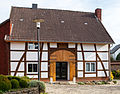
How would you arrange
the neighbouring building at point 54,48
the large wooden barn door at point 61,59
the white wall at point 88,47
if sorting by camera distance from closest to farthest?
the neighbouring building at point 54,48 → the large wooden barn door at point 61,59 → the white wall at point 88,47

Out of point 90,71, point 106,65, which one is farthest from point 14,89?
point 106,65

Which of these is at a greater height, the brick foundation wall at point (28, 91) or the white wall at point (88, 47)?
the white wall at point (88, 47)

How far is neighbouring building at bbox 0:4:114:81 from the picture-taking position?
17.7 m

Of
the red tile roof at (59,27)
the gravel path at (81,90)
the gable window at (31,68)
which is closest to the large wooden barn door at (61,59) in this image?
the red tile roof at (59,27)

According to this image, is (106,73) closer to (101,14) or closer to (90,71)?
(90,71)

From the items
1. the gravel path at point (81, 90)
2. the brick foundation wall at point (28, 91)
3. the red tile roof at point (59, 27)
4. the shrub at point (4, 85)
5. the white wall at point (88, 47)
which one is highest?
the red tile roof at point (59, 27)

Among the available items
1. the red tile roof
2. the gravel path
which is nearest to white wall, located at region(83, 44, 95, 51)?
the red tile roof

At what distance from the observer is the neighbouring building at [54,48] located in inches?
696

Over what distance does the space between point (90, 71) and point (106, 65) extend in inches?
69.3

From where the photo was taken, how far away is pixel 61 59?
18484mm

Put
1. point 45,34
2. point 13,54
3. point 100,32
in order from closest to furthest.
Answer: point 13,54
point 45,34
point 100,32

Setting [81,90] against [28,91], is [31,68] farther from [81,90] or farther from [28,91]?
[28,91]

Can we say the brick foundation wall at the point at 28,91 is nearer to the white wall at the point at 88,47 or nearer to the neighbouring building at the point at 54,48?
the neighbouring building at the point at 54,48

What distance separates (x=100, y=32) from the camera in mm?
20656
